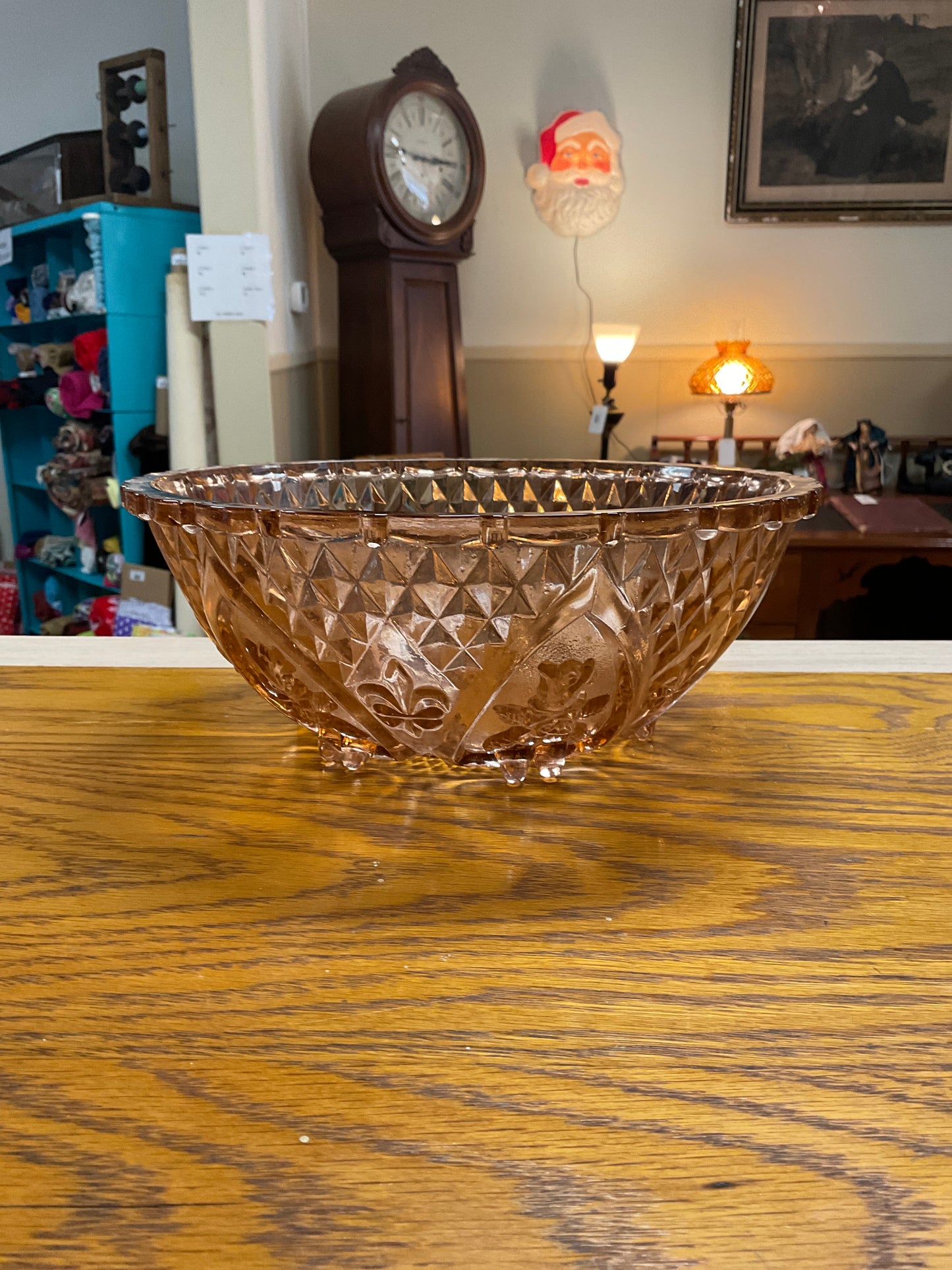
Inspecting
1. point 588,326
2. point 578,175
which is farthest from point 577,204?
point 588,326

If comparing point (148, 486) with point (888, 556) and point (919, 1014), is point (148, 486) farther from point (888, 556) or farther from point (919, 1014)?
point (888, 556)

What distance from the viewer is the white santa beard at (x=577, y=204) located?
3.22 m

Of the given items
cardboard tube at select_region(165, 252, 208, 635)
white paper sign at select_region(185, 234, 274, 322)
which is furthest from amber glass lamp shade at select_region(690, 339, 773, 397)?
cardboard tube at select_region(165, 252, 208, 635)

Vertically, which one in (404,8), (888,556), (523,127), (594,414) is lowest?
(888,556)

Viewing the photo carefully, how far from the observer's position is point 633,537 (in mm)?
273

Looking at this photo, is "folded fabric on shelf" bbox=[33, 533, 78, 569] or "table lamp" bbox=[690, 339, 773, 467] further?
"folded fabric on shelf" bbox=[33, 533, 78, 569]

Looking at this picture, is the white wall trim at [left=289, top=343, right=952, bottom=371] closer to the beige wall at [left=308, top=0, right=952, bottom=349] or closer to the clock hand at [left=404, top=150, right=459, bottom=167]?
the beige wall at [left=308, top=0, right=952, bottom=349]

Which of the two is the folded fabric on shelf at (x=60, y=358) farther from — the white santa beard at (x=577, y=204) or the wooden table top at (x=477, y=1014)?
the wooden table top at (x=477, y=1014)

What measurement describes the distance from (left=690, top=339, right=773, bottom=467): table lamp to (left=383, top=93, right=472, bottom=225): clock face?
0.90 m

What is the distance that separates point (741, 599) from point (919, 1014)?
0.44ft

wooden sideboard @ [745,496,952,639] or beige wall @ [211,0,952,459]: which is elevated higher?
beige wall @ [211,0,952,459]

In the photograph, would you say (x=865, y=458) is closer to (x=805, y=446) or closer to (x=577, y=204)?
(x=805, y=446)

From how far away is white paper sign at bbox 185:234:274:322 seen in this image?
233cm

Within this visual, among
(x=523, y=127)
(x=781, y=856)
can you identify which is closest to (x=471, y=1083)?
(x=781, y=856)
